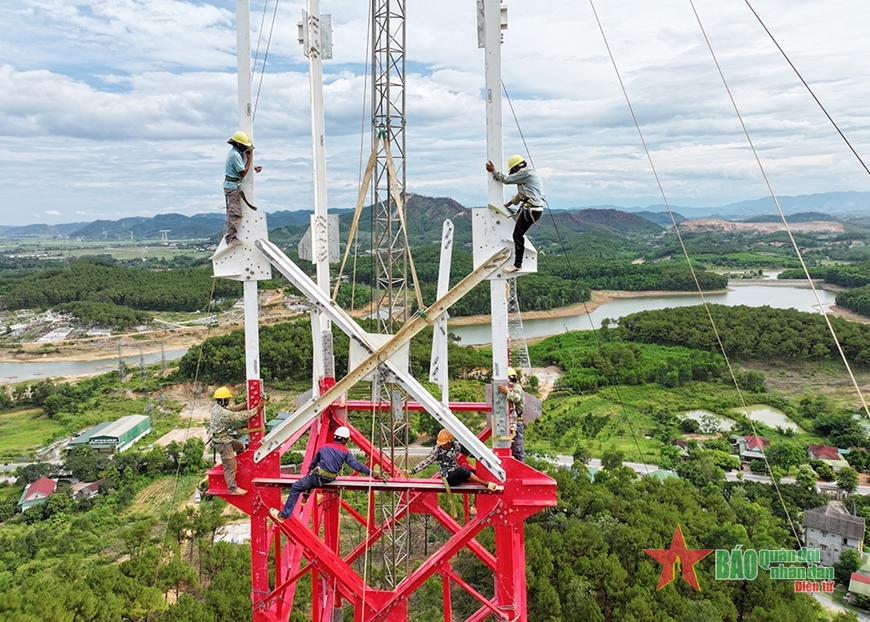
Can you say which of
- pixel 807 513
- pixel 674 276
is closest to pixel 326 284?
pixel 807 513

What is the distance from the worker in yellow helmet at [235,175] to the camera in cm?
722

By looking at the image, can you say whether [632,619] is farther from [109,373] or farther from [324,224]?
[109,373]

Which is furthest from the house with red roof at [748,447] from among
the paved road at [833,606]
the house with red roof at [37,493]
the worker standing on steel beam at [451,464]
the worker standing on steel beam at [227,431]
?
the house with red roof at [37,493]

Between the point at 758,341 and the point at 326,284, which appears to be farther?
the point at 758,341

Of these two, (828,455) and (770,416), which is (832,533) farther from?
(770,416)

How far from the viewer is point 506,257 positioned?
7.11 meters

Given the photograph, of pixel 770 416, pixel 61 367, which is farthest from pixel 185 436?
pixel 770 416

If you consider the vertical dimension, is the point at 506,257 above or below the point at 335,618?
above

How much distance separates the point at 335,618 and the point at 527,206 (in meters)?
9.05

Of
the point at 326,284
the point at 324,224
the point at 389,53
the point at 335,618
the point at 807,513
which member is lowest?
the point at 807,513

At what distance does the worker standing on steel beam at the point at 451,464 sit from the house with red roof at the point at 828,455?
34585 millimetres

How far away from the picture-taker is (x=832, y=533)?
23.7 m

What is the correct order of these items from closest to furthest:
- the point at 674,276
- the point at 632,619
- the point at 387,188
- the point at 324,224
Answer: the point at 324,224, the point at 387,188, the point at 632,619, the point at 674,276

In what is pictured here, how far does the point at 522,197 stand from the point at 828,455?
122ft
